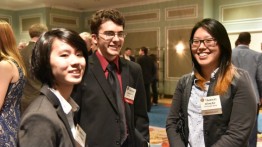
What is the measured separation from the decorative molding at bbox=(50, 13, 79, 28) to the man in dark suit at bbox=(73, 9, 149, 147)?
8.64 m

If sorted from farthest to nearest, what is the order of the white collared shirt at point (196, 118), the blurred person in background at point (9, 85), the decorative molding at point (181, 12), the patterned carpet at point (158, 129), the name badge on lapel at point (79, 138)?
the decorative molding at point (181, 12), the patterned carpet at point (158, 129), the blurred person in background at point (9, 85), the white collared shirt at point (196, 118), the name badge on lapel at point (79, 138)

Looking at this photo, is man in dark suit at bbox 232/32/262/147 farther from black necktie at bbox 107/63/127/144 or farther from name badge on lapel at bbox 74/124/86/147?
name badge on lapel at bbox 74/124/86/147

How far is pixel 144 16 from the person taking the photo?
30.3 ft

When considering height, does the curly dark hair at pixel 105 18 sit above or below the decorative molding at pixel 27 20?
below

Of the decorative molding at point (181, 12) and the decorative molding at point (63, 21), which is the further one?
the decorative molding at point (63, 21)

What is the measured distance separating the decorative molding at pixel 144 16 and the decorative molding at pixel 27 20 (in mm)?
2996

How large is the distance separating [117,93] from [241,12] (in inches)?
270

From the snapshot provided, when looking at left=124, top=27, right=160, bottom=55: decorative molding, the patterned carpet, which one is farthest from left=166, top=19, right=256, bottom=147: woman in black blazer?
left=124, top=27, right=160, bottom=55: decorative molding

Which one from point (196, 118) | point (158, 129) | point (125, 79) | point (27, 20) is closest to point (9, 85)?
point (125, 79)

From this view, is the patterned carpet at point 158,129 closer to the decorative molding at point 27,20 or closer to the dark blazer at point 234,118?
the dark blazer at point 234,118

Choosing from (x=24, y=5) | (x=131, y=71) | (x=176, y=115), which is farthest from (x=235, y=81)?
(x=24, y=5)

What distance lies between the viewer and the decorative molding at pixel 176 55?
8328 mm

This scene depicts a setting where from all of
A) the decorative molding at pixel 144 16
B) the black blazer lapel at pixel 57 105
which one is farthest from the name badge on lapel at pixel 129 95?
the decorative molding at pixel 144 16

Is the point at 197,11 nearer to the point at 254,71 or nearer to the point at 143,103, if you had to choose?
the point at 254,71
